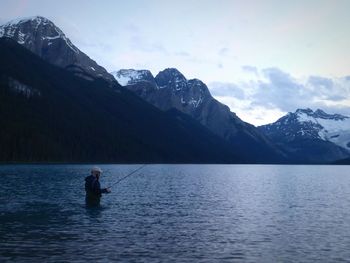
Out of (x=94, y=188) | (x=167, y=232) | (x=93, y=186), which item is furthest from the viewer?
(x=94, y=188)

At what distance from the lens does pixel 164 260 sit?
2598 centimetres

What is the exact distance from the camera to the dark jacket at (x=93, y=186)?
45.3 m

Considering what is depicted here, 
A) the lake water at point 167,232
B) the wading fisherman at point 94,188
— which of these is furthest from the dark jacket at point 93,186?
the lake water at point 167,232

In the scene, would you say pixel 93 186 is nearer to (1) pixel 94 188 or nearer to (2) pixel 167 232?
(1) pixel 94 188

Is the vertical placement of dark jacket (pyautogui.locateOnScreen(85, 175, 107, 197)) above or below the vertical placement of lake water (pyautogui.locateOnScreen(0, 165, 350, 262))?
above

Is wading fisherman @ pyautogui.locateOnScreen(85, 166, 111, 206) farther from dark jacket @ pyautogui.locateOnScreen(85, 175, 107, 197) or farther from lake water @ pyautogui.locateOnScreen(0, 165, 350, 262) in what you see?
lake water @ pyautogui.locateOnScreen(0, 165, 350, 262)

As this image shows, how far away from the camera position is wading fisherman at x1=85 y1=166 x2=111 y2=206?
45031 millimetres

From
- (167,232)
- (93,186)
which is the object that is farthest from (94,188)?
(167,232)

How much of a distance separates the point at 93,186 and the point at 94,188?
0.31 meters

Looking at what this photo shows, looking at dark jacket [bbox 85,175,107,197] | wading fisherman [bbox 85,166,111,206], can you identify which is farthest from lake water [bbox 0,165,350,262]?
dark jacket [bbox 85,175,107,197]

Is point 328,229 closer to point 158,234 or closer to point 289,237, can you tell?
point 289,237

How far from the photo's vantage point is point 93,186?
45969 mm

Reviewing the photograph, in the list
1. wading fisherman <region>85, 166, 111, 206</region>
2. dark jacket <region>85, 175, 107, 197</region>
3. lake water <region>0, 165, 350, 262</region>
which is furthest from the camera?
dark jacket <region>85, 175, 107, 197</region>

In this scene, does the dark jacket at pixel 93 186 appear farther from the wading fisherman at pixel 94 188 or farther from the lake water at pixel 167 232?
the lake water at pixel 167 232
